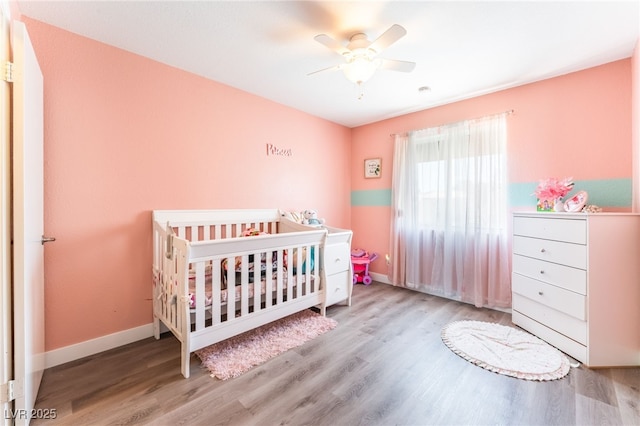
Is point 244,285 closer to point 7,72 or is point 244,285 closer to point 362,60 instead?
point 7,72

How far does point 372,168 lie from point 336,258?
67.4 inches

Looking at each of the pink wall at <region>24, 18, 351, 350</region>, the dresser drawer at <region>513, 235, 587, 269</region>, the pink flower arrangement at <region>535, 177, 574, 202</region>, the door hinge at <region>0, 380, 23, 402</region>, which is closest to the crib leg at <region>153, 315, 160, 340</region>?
the pink wall at <region>24, 18, 351, 350</region>

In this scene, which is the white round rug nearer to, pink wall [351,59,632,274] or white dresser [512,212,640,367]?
white dresser [512,212,640,367]

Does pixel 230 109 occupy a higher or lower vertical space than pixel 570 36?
lower

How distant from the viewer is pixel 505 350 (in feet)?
6.35

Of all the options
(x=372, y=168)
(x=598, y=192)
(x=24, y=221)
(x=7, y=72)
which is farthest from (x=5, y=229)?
(x=598, y=192)

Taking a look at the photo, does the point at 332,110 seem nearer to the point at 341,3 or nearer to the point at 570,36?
the point at 341,3

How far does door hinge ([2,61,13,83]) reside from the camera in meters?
1.16

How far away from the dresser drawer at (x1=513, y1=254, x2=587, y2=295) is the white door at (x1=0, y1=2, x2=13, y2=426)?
328 centimetres

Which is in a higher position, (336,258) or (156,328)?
(336,258)

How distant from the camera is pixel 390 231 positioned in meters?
3.55

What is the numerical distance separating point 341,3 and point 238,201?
1.92m

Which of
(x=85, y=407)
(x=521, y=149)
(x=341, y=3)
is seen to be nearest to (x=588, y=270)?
(x=521, y=149)

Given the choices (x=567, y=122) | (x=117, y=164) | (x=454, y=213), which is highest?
(x=567, y=122)
